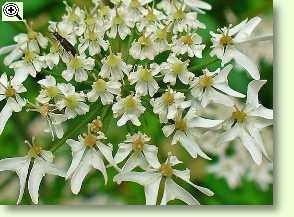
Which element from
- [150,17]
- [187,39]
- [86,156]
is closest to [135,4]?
[150,17]

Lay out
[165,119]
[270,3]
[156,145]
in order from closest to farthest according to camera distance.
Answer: [165,119], [156,145], [270,3]

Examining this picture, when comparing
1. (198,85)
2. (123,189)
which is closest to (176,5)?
(198,85)

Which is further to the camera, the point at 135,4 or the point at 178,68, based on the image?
the point at 135,4

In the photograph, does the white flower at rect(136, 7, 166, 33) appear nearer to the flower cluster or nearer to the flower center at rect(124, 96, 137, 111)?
the flower cluster

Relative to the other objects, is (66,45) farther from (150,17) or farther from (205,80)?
(205,80)

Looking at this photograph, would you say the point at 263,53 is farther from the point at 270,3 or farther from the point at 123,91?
the point at 123,91
